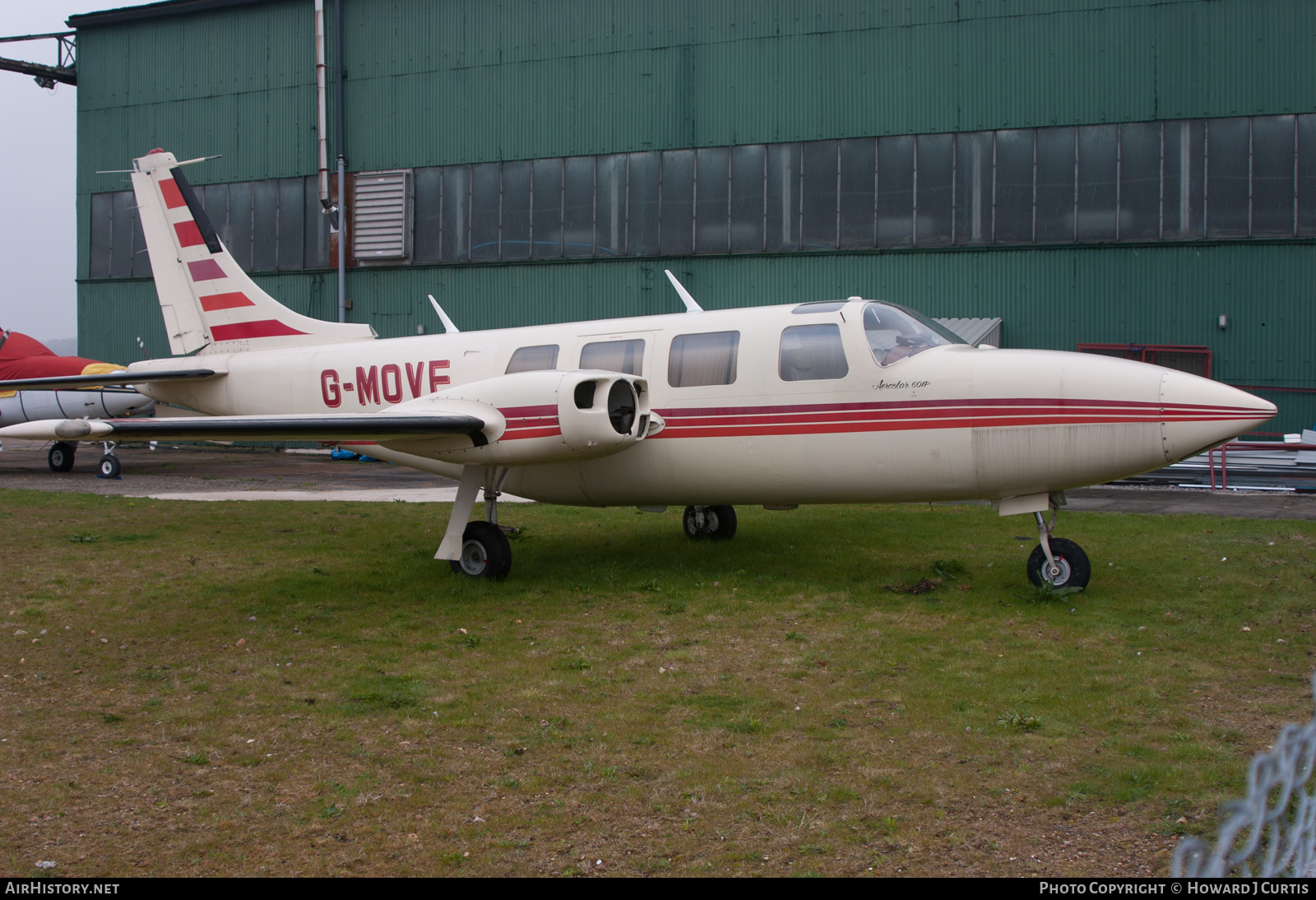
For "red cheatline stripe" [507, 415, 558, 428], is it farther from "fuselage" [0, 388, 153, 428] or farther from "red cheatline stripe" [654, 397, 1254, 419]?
"fuselage" [0, 388, 153, 428]

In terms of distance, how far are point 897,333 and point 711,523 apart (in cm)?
380

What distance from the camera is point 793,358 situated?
9312mm

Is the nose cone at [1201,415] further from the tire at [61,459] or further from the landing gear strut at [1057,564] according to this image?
the tire at [61,459]

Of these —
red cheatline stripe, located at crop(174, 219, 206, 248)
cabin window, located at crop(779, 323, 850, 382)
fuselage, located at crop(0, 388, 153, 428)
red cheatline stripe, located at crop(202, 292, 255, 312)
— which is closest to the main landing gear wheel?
cabin window, located at crop(779, 323, 850, 382)

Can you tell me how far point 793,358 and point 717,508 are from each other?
9.96 ft

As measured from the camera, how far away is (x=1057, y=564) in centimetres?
870

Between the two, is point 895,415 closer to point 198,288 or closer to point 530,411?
point 530,411

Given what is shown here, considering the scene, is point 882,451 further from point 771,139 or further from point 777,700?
point 771,139

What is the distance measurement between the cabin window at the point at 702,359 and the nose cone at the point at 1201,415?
3.76m

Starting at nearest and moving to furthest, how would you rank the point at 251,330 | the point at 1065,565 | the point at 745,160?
the point at 1065,565 < the point at 251,330 < the point at 745,160

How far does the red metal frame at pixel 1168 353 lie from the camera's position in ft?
70.3

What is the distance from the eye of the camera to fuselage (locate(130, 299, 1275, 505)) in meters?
8.09

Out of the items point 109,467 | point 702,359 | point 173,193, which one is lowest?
point 109,467

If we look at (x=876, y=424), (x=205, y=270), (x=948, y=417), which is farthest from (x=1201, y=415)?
(x=205, y=270)
